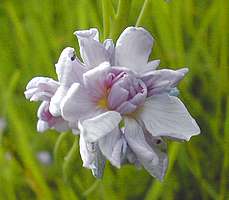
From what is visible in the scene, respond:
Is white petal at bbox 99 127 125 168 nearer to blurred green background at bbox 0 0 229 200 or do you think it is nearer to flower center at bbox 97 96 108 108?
flower center at bbox 97 96 108 108

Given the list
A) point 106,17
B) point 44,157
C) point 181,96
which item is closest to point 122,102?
point 106,17

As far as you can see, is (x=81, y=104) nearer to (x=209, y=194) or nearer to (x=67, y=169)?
(x=67, y=169)

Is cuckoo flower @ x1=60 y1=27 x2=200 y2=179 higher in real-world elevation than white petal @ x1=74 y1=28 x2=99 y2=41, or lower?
lower

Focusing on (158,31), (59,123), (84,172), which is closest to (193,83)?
(158,31)

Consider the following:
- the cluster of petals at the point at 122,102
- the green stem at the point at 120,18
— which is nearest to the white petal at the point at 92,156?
the cluster of petals at the point at 122,102

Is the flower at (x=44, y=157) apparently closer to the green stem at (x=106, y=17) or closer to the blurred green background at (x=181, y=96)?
the blurred green background at (x=181, y=96)

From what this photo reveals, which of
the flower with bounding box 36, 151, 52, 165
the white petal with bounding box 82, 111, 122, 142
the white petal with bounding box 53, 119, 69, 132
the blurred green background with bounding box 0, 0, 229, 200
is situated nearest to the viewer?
the white petal with bounding box 82, 111, 122, 142

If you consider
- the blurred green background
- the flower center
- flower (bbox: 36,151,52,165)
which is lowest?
flower (bbox: 36,151,52,165)

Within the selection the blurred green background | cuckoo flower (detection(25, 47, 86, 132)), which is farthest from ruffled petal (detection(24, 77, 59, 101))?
the blurred green background
